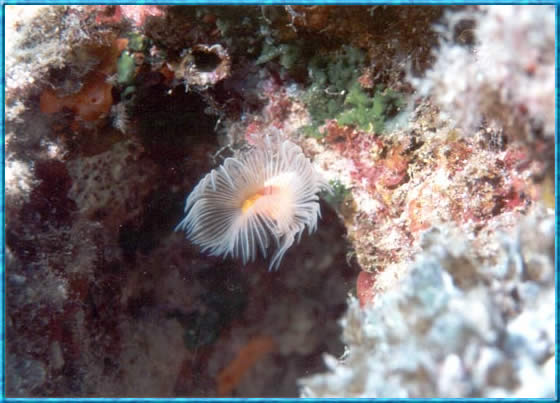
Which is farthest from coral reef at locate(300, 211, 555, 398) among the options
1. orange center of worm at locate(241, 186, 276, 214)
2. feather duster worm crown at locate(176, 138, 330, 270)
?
orange center of worm at locate(241, 186, 276, 214)

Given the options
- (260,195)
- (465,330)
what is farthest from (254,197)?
(465,330)

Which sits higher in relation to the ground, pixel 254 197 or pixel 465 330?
pixel 254 197

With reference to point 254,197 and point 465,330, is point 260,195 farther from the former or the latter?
point 465,330

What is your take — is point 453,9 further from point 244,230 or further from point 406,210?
point 244,230

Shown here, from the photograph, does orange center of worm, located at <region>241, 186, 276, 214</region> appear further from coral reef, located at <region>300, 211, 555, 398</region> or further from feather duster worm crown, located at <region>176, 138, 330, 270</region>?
coral reef, located at <region>300, 211, 555, 398</region>

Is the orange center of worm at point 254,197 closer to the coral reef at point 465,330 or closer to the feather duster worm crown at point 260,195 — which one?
the feather duster worm crown at point 260,195

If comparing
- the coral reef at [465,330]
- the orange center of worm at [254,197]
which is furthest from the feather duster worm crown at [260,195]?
the coral reef at [465,330]

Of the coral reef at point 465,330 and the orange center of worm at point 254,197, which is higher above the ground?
the orange center of worm at point 254,197
